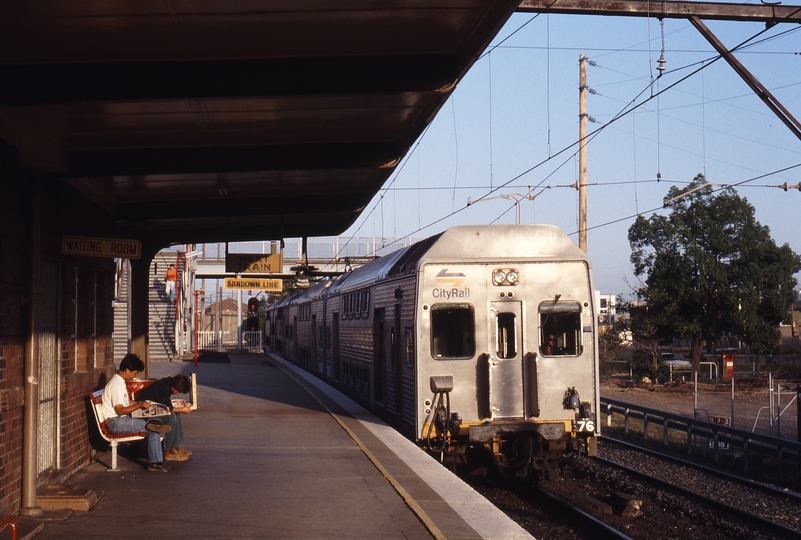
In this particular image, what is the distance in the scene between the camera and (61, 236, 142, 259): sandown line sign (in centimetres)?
846

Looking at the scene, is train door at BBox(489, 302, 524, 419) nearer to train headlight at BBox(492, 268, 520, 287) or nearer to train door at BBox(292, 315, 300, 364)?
train headlight at BBox(492, 268, 520, 287)

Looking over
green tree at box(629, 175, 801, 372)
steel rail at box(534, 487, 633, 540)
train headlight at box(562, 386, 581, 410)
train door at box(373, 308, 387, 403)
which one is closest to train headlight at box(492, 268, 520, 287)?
train headlight at box(562, 386, 581, 410)

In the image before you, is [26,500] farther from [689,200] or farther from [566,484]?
[689,200]

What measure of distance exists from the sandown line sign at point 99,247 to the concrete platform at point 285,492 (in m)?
2.32

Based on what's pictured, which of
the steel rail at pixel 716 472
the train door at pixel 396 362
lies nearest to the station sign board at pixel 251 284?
the train door at pixel 396 362

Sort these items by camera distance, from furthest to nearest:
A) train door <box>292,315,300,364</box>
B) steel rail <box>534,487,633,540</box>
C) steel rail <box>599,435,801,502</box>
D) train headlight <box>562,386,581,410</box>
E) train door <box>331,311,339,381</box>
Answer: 1. train door <box>292,315,300,364</box>
2. train door <box>331,311,339,381</box>
3. steel rail <box>599,435,801,502</box>
4. train headlight <box>562,386,581,410</box>
5. steel rail <box>534,487,633,540</box>

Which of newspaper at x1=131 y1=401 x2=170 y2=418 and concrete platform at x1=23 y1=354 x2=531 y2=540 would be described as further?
newspaper at x1=131 y1=401 x2=170 y2=418

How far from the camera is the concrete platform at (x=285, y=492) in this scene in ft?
23.2

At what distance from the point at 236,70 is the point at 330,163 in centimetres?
267

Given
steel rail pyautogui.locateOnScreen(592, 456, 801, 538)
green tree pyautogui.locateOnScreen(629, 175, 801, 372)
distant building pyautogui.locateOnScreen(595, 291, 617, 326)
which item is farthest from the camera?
distant building pyautogui.locateOnScreen(595, 291, 617, 326)

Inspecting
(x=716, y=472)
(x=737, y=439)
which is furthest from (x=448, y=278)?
(x=737, y=439)

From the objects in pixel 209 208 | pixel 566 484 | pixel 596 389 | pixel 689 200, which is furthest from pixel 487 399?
pixel 689 200

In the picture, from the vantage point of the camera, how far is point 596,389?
11500mm

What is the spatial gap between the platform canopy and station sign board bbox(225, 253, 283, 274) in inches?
235
